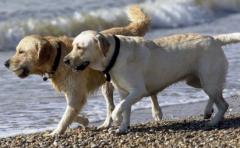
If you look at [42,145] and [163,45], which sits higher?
[163,45]

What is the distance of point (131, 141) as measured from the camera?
7.34m

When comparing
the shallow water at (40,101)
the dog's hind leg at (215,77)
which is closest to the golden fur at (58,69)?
the shallow water at (40,101)

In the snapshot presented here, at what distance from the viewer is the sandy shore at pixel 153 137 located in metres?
7.19

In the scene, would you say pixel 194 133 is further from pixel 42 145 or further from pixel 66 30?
pixel 66 30

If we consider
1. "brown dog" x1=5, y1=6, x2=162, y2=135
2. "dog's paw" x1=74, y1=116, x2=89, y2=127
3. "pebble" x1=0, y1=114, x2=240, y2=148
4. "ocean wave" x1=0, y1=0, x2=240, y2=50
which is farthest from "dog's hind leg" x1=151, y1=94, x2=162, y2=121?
"ocean wave" x1=0, y1=0, x2=240, y2=50

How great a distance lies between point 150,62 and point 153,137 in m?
0.79

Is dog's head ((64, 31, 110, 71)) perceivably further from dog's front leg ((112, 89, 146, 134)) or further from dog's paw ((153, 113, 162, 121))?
dog's paw ((153, 113, 162, 121))

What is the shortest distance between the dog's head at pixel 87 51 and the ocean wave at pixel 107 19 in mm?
8396

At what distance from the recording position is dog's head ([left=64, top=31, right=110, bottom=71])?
740cm

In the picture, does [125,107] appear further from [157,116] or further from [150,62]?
[157,116]

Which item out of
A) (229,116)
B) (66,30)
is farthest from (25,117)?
(66,30)

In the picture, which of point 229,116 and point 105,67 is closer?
point 105,67

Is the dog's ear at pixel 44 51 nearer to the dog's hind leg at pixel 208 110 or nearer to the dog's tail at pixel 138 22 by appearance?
the dog's tail at pixel 138 22

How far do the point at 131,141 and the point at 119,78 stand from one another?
65 centimetres
